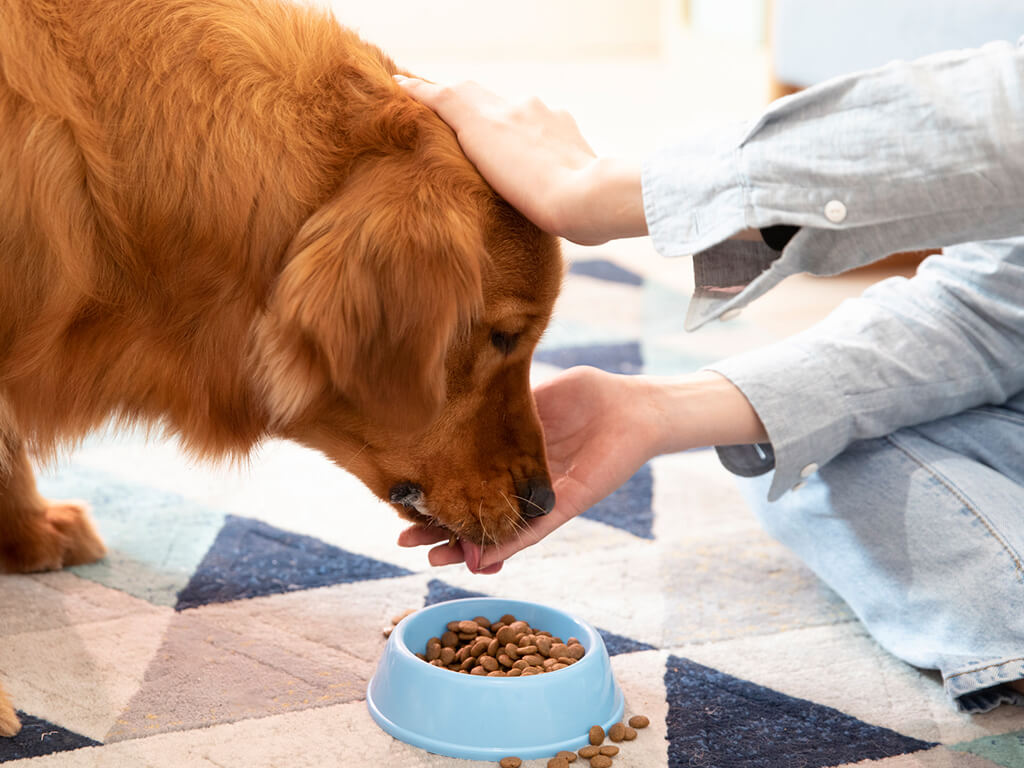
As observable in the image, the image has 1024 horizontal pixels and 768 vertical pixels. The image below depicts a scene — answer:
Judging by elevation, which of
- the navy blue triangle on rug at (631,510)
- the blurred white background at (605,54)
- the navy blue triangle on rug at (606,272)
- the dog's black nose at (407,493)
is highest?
the dog's black nose at (407,493)

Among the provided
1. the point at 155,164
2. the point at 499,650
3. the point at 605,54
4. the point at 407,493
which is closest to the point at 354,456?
the point at 407,493

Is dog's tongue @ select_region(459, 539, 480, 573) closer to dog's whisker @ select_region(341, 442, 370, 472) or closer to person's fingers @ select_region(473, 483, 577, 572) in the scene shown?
person's fingers @ select_region(473, 483, 577, 572)

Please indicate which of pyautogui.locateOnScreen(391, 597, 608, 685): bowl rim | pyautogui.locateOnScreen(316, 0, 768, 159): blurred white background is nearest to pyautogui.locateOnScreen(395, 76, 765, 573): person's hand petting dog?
pyautogui.locateOnScreen(391, 597, 608, 685): bowl rim

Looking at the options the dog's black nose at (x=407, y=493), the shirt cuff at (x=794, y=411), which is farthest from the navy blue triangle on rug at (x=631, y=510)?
the dog's black nose at (x=407, y=493)

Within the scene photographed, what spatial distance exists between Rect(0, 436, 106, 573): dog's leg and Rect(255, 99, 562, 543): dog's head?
1.88 ft

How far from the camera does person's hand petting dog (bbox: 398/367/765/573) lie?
1544mm

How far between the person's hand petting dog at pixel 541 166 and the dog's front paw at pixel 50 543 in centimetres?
93

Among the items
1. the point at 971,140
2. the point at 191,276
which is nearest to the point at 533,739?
the point at 191,276

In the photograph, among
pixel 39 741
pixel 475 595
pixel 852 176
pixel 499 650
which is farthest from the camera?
pixel 475 595

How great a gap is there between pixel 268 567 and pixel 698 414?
0.75m

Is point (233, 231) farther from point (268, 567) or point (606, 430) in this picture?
point (268, 567)

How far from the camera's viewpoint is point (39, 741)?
1.35 metres

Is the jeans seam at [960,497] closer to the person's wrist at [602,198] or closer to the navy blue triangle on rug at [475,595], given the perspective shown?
the navy blue triangle on rug at [475,595]

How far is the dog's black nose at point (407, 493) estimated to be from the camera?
1.46 m
